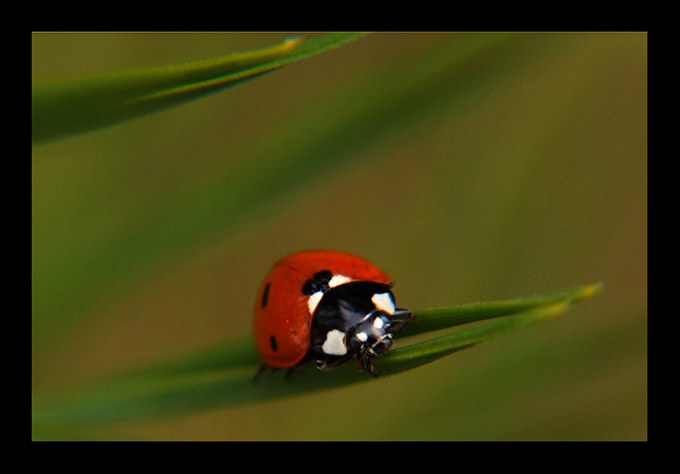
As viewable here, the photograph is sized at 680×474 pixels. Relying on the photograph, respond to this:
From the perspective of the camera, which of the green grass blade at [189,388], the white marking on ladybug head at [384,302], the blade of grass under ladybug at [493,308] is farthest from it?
the white marking on ladybug head at [384,302]

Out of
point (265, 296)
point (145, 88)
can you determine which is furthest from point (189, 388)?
point (145, 88)

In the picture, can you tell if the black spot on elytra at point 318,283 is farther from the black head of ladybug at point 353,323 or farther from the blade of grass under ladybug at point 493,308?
the blade of grass under ladybug at point 493,308

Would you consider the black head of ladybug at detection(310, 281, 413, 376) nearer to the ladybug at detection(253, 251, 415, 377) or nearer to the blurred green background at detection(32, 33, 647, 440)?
the ladybug at detection(253, 251, 415, 377)

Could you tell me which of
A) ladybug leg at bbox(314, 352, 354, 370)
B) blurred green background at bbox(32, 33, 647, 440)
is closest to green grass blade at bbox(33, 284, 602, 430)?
ladybug leg at bbox(314, 352, 354, 370)

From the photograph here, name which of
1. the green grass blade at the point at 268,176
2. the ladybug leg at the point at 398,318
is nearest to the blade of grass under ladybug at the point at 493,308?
the ladybug leg at the point at 398,318

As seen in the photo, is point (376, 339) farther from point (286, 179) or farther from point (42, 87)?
point (42, 87)

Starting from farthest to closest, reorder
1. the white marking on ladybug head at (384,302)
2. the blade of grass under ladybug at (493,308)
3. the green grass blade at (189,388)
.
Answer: the white marking on ladybug head at (384,302) < the green grass blade at (189,388) < the blade of grass under ladybug at (493,308)
